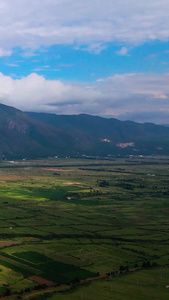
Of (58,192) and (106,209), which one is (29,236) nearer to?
(106,209)

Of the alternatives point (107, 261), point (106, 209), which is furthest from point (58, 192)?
point (107, 261)

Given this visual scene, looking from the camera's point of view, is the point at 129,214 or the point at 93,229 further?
the point at 129,214

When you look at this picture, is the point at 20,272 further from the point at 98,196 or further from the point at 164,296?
the point at 98,196

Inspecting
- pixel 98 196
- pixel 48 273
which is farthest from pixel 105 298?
pixel 98 196

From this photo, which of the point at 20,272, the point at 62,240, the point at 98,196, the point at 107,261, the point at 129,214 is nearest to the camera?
the point at 20,272

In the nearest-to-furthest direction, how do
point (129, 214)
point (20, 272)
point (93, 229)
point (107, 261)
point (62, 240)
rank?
1. point (20, 272)
2. point (107, 261)
3. point (62, 240)
4. point (93, 229)
5. point (129, 214)

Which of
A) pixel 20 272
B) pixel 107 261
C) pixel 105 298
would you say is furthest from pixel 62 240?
pixel 105 298

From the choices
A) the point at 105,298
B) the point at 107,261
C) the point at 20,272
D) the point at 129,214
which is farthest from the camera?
the point at 129,214

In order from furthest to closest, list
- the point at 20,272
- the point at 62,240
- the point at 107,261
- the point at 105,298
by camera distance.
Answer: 1. the point at 62,240
2. the point at 107,261
3. the point at 20,272
4. the point at 105,298

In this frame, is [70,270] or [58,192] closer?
[70,270]
